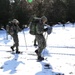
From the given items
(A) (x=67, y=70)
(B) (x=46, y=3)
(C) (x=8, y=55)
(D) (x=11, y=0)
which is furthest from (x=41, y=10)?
(A) (x=67, y=70)

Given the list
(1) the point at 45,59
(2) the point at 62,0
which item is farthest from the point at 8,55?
(2) the point at 62,0

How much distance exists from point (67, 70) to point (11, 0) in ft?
103

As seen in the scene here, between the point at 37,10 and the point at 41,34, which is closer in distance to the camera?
the point at 41,34

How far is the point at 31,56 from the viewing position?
43.0ft

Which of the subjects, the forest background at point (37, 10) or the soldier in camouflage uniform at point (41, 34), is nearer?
the soldier in camouflage uniform at point (41, 34)

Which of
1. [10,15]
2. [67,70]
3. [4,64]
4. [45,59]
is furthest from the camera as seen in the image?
[10,15]

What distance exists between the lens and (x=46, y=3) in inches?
1875

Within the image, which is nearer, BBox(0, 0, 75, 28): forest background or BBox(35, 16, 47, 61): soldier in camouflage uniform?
BBox(35, 16, 47, 61): soldier in camouflage uniform

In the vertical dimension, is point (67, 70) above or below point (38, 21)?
below

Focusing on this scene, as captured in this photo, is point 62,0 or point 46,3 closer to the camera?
point 46,3

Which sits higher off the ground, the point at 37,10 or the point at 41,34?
the point at 37,10

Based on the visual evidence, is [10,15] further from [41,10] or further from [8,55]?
[8,55]

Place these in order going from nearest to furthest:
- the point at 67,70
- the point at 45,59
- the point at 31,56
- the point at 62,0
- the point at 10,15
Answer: the point at 67,70, the point at 45,59, the point at 31,56, the point at 10,15, the point at 62,0

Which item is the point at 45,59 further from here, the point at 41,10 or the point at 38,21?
the point at 41,10
